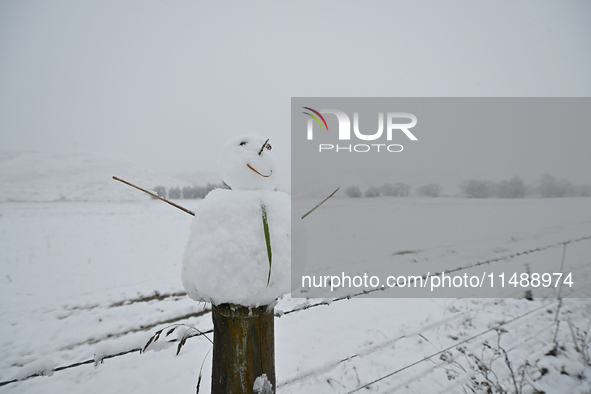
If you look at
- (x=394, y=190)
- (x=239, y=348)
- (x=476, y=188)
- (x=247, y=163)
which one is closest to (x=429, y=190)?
(x=394, y=190)

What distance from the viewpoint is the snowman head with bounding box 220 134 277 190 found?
1048 mm

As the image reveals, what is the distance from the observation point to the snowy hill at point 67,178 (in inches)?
1260

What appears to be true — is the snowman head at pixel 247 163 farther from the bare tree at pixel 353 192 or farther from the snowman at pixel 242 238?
the bare tree at pixel 353 192

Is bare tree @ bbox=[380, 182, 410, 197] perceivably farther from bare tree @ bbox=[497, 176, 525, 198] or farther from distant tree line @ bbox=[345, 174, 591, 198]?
bare tree @ bbox=[497, 176, 525, 198]

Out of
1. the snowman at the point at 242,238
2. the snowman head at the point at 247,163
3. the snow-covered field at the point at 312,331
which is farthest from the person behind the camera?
the snow-covered field at the point at 312,331

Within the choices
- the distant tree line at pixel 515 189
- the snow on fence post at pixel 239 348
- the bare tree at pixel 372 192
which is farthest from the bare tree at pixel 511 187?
the snow on fence post at pixel 239 348

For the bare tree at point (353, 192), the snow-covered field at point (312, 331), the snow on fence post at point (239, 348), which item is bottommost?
the snow-covered field at point (312, 331)

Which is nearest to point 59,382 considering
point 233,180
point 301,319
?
point 301,319

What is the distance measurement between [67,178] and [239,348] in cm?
6393

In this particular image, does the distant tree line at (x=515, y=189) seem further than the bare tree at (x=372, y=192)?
No

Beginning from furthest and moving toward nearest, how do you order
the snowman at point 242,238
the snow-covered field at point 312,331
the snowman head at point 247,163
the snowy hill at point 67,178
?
the snowy hill at point 67,178 < the snow-covered field at point 312,331 < the snowman head at point 247,163 < the snowman at point 242,238

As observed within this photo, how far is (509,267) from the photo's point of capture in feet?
20.2

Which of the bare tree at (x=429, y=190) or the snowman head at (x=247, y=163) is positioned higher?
the bare tree at (x=429, y=190)

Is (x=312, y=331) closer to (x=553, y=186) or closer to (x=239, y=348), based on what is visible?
(x=239, y=348)
